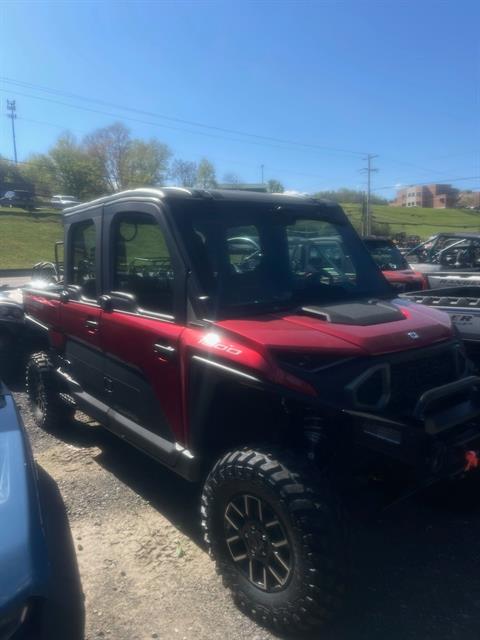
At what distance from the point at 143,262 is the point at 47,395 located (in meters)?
2.12

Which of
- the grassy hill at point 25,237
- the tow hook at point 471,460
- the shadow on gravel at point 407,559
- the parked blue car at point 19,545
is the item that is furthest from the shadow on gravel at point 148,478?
the grassy hill at point 25,237

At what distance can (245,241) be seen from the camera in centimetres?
354

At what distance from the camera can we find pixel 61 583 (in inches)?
120

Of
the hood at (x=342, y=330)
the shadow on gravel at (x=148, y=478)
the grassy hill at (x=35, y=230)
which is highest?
the grassy hill at (x=35, y=230)

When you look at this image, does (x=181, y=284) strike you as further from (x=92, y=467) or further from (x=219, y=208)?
(x=92, y=467)

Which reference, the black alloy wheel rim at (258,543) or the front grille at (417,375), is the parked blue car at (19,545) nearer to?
the black alloy wheel rim at (258,543)

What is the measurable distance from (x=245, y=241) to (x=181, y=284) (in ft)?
2.16

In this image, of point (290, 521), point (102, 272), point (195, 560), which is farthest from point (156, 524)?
point (102, 272)

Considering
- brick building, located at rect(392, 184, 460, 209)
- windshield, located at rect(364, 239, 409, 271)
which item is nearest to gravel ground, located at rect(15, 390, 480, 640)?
windshield, located at rect(364, 239, 409, 271)

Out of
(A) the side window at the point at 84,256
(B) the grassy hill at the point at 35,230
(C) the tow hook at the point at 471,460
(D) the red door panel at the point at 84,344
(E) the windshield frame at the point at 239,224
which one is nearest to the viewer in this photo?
(C) the tow hook at the point at 471,460

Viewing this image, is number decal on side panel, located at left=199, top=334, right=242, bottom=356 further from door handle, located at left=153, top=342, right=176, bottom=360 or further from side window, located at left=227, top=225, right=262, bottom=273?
side window, located at left=227, top=225, right=262, bottom=273

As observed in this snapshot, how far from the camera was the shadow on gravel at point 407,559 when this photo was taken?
2.70 m

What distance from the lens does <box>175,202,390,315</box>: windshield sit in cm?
316

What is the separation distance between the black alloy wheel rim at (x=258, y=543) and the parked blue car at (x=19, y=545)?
37.4 inches
